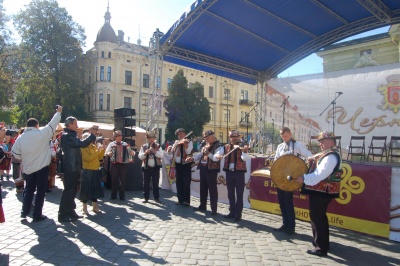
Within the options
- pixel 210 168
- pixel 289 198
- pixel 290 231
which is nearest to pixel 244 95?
pixel 210 168

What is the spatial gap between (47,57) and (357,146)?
32047 millimetres

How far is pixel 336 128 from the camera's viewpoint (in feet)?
40.4

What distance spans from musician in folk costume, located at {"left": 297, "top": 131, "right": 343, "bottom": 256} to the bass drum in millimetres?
173

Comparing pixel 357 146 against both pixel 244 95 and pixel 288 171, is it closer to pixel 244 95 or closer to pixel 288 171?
pixel 288 171

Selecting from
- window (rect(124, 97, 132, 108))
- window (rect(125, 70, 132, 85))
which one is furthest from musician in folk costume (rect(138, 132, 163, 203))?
window (rect(125, 70, 132, 85))

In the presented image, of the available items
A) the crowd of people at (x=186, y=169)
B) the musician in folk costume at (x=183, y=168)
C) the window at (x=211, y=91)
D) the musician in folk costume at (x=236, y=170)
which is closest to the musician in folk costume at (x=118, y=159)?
the crowd of people at (x=186, y=169)

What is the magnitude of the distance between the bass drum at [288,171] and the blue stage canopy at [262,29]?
638cm

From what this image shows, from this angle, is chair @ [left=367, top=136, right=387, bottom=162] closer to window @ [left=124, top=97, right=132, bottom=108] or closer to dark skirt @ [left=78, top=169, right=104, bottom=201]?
dark skirt @ [left=78, top=169, right=104, bottom=201]

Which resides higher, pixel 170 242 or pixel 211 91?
pixel 211 91

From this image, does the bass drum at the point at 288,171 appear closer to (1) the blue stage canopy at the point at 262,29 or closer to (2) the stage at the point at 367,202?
(2) the stage at the point at 367,202

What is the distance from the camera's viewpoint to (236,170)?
21.5 ft

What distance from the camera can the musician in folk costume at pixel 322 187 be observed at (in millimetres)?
4480

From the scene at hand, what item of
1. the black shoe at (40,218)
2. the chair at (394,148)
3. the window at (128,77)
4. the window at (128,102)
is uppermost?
the window at (128,77)

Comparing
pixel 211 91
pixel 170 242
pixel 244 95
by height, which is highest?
pixel 211 91
